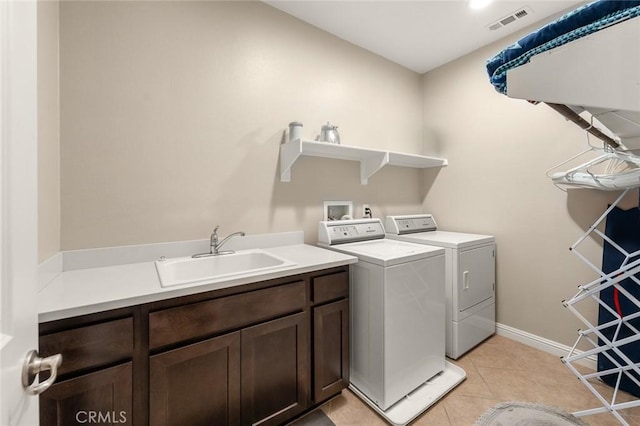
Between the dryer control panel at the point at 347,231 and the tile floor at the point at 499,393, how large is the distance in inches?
39.6

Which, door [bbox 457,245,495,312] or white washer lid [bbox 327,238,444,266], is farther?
door [bbox 457,245,495,312]

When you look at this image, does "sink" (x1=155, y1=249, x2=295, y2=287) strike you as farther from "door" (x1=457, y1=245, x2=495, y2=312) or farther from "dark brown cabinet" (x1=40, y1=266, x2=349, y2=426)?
"door" (x1=457, y1=245, x2=495, y2=312)

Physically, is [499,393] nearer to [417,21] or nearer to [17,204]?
[17,204]

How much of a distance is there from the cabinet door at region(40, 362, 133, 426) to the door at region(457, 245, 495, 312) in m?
2.07

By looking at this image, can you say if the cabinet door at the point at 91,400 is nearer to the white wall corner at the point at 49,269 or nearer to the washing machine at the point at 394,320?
the white wall corner at the point at 49,269

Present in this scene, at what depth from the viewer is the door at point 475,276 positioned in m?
2.04

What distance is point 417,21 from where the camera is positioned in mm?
2133

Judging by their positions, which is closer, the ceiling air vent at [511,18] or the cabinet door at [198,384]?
the cabinet door at [198,384]

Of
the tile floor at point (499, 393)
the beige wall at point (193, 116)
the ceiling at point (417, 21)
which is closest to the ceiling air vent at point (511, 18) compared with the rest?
the ceiling at point (417, 21)

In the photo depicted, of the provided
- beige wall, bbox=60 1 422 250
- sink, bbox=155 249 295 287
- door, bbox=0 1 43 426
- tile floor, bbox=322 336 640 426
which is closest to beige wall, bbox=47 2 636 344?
beige wall, bbox=60 1 422 250

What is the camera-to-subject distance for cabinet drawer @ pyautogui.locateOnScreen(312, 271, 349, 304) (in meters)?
1.46

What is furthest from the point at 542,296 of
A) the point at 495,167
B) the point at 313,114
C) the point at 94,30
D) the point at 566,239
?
the point at 94,30

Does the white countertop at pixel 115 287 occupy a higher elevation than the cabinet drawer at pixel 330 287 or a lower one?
higher

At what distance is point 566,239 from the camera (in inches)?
79.7
